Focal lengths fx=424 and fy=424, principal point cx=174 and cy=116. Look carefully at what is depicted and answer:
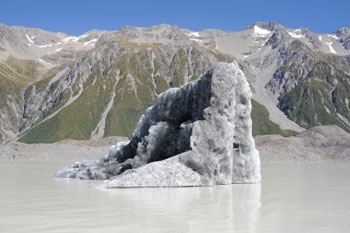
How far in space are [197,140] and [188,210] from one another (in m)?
10.6

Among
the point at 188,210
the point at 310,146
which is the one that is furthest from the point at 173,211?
the point at 310,146

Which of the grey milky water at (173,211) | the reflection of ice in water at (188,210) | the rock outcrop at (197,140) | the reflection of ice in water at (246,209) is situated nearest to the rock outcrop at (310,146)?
the rock outcrop at (197,140)

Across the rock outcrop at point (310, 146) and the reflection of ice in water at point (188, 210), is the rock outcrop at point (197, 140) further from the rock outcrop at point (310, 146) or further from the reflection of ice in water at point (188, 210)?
the rock outcrop at point (310, 146)

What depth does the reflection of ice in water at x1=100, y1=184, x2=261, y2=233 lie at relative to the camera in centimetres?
1235

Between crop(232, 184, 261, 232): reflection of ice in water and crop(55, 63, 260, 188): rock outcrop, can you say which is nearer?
crop(232, 184, 261, 232): reflection of ice in water

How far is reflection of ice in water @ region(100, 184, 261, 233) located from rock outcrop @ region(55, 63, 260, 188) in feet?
10.9

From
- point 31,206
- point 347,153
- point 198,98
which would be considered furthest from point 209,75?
point 347,153

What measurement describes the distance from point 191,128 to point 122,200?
9.77m

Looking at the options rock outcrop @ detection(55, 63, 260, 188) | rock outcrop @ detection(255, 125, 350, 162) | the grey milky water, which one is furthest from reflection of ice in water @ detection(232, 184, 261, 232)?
rock outcrop @ detection(255, 125, 350, 162)

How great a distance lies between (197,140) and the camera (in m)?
25.4

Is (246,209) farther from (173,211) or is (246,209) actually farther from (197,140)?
(197,140)

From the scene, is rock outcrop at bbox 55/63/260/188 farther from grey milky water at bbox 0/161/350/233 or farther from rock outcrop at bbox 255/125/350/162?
rock outcrop at bbox 255/125/350/162

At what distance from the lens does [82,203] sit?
55.9 feet

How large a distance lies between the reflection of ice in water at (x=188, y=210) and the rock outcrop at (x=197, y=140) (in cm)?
333
